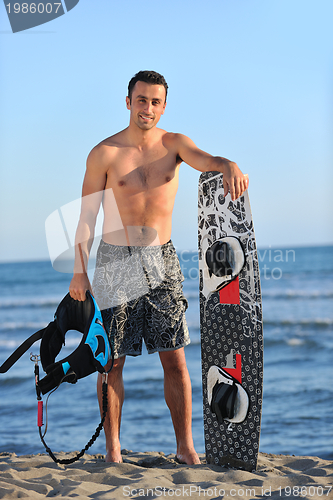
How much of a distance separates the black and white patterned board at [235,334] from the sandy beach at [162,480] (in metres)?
0.16

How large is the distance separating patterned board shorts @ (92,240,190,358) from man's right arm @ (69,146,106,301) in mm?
126

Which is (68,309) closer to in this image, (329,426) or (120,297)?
(120,297)

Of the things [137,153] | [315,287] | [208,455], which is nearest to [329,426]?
[208,455]

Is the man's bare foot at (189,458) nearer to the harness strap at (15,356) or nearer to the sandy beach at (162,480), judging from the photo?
the sandy beach at (162,480)

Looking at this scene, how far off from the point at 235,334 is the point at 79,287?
1006mm

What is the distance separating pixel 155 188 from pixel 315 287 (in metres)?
15.8

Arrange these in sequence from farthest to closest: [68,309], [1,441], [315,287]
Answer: [315,287]
[1,441]
[68,309]

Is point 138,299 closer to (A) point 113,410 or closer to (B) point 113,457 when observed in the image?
(A) point 113,410

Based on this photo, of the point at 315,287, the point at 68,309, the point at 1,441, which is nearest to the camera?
the point at 68,309

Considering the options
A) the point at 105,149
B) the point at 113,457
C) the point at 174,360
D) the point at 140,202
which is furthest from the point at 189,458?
the point at 105,149

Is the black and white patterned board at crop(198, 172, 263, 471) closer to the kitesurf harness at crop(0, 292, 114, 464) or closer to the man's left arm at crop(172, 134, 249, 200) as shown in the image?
the man's left arm at crop(172, 134, 249, 200)

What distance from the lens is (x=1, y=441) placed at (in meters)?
3.79

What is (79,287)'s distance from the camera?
8.59 ft


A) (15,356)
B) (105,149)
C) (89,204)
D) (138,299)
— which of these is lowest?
(15,356)
